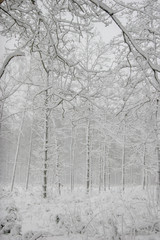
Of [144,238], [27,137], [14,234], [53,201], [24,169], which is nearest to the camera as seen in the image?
[144,238]

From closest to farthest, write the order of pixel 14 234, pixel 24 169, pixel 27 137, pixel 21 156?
pixel 14 234 → pixel 27 137 → pixel 21 156 → pixel 24 169

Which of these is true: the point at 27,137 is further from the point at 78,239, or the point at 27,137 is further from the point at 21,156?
the point at 78,239

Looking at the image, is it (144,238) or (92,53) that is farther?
(92,53)

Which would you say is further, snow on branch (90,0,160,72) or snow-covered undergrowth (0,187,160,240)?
snow-covered undergrowth (0,187,160,240)

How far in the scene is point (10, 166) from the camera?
110 ft

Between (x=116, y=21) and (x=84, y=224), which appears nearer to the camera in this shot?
(x=116, y=21)

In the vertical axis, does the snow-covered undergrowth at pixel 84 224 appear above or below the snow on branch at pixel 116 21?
below

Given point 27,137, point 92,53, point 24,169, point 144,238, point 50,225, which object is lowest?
point 24,169

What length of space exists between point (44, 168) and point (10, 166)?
27.6 meters

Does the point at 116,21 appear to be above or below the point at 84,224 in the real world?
above

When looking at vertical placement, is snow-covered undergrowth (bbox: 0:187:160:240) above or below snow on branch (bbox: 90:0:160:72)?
below

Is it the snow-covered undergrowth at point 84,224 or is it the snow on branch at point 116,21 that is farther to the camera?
the snow-covered undergrowth at point 84,224

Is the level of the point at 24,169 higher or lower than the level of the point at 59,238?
lower

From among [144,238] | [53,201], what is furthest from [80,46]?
[144,238]
